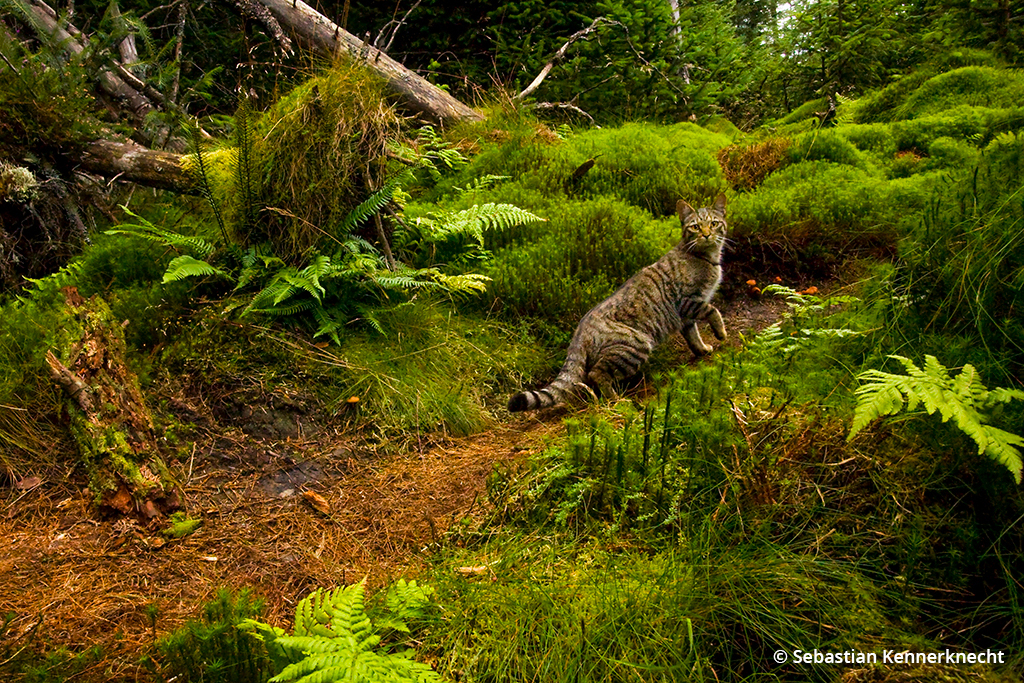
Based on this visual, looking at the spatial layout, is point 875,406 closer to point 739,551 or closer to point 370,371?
point 739,551

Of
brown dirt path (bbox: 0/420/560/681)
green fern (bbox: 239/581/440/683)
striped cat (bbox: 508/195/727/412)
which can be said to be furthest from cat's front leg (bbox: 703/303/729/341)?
green fern (bbox: 239/581/440/683)

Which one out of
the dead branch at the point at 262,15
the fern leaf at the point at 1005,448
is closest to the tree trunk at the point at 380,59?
the dead branch at the point at 262,15

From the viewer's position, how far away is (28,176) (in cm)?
568

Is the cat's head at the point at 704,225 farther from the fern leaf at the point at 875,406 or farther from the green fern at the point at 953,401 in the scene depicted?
the fern leaf at the point at 875,406

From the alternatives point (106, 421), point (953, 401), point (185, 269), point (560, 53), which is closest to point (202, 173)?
point (185, 269)

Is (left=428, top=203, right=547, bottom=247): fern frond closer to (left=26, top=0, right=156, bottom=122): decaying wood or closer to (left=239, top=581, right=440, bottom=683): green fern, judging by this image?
(left=239, top=581, right=440, bottom=683): green fern

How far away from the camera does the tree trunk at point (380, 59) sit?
27.8ft

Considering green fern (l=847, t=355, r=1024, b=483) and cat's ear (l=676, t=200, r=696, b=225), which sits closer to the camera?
green fern (l=847, t=355, r=1024, b=483)

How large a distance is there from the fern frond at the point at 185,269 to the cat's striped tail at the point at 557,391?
98.2 inches

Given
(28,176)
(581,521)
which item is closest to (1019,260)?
(581,521)

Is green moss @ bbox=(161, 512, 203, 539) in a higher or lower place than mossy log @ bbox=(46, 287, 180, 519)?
lower

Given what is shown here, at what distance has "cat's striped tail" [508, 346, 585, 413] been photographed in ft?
14.5

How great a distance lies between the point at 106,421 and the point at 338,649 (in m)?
2.38

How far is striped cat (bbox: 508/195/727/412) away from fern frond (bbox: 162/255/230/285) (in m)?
2.64
